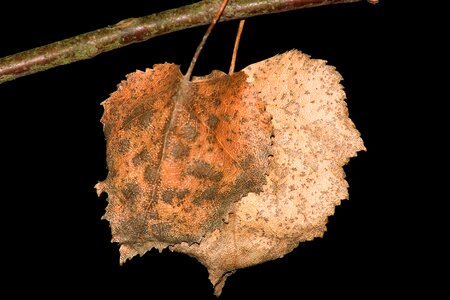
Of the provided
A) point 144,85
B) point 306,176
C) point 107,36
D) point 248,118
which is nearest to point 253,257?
point 306,176

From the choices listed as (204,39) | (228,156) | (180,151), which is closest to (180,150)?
(180,151)

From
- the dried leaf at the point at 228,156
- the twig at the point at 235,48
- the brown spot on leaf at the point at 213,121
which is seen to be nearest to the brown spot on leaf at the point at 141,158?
the dried leaf at the point at 228,156

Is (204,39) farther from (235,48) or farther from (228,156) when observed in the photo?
(228,156)

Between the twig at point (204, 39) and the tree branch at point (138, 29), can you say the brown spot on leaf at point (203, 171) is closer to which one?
the twig at point (204, 39)

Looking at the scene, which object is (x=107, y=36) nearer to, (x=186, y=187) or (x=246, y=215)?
(x=186, y=187)

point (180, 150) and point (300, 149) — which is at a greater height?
point (180, 150)

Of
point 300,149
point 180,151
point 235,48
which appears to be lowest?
point 300,149

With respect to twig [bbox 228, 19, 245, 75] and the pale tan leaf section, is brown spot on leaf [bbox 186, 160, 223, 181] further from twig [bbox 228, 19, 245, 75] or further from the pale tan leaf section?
twig [bbox 228, 19, 245, 75]
